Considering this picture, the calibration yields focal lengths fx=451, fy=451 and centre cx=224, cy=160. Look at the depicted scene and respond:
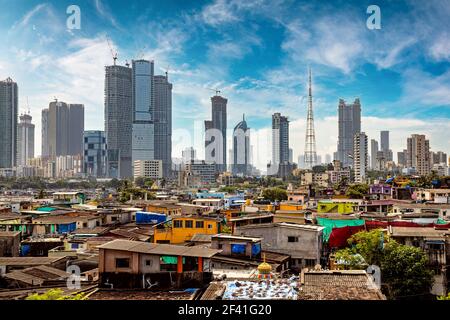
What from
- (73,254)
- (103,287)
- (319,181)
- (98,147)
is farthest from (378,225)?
(98,147)

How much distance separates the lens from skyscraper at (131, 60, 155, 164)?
70.7 m

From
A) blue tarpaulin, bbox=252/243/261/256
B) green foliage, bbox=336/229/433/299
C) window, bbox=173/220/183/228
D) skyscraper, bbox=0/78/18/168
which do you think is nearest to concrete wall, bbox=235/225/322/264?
blue tarpaulin, bbox=252/243/261/256

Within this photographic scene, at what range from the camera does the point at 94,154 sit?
78812 mm

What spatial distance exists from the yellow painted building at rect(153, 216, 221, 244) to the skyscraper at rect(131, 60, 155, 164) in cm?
5763

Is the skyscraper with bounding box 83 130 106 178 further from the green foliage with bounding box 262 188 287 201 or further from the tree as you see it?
the tree

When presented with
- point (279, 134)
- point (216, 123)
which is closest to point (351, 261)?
point (216, 123)

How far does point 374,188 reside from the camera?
91.9 ft

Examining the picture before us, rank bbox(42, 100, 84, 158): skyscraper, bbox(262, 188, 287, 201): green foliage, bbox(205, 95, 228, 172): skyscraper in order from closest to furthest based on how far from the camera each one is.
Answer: bbox(205, 95, 228, 172): skyscraper < bbox(262, 188, 287, 201): green foliage < bbox(42, 100, 84, 158): skyscraper

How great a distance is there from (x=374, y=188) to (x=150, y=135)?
59.4 meters

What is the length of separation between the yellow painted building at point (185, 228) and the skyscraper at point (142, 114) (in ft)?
189

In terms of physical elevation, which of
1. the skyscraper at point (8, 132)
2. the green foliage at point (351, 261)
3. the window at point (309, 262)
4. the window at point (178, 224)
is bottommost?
the window at point (309, 262)

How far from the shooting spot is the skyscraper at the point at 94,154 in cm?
7612

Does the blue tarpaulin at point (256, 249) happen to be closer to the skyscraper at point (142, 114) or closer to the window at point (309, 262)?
the window at point (309, 262)

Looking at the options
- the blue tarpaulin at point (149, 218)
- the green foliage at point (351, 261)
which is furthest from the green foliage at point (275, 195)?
the green foliage at point (351, 261)
